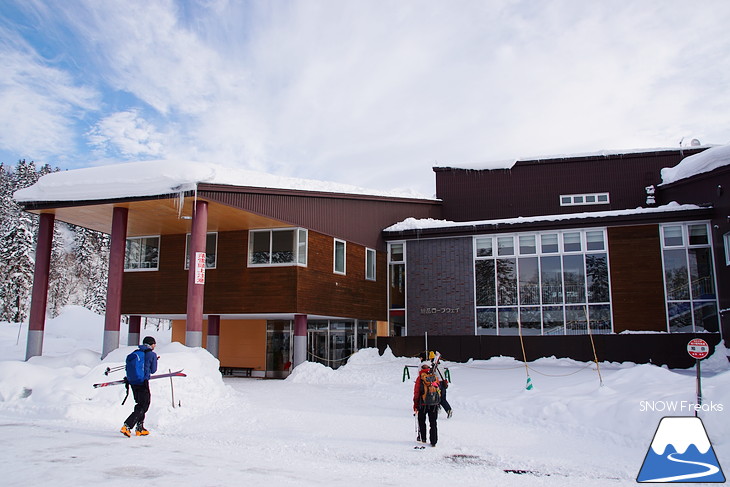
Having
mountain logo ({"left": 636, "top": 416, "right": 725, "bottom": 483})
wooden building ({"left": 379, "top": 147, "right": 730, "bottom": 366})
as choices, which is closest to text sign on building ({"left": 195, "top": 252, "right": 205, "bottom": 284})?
wooden building ({"left": 379, "top": 147, "right": 730, "bottom": 366})

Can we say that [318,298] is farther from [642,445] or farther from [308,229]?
[642,445]

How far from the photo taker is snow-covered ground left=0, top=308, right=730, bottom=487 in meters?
6.67

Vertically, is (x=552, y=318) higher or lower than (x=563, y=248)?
lower

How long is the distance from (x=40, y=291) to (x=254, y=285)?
6.68 metres

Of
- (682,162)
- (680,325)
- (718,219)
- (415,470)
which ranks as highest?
(682,162)

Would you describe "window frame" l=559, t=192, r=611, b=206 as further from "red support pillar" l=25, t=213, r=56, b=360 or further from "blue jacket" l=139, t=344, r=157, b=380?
"blue jacket" l=139, t=344, r=157, b=380

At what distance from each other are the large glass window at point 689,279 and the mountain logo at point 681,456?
42.0 feet

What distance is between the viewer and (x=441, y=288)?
73.7 ft

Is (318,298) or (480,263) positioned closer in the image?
(318,298)

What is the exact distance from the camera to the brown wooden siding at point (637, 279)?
772 inches

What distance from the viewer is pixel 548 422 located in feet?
35.1

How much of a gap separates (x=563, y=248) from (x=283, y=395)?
1168cm

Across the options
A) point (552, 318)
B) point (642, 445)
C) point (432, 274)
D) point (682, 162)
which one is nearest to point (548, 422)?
point (642, 445)

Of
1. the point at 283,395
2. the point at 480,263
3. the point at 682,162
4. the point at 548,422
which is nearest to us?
→ the point at 548,422
